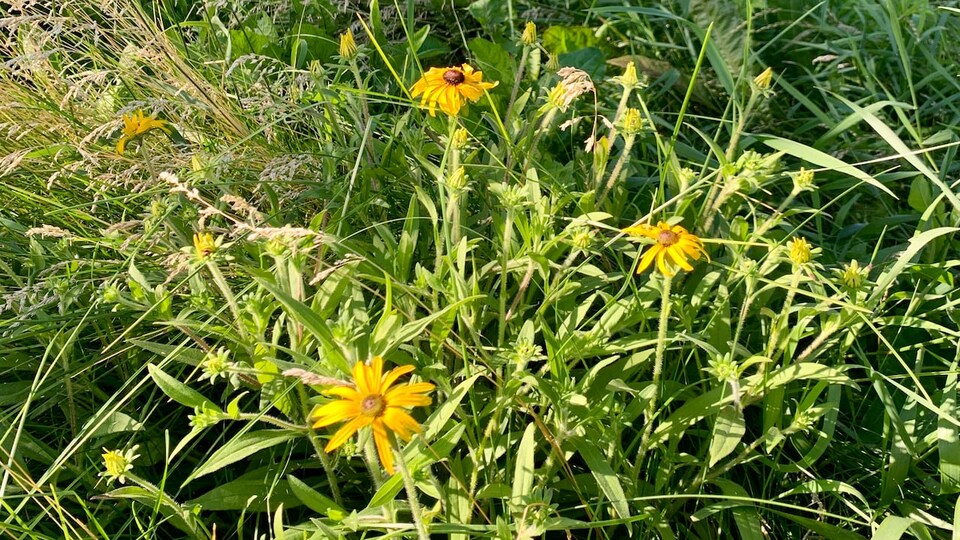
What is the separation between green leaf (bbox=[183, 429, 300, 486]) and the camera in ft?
3.94

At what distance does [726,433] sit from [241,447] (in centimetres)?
70

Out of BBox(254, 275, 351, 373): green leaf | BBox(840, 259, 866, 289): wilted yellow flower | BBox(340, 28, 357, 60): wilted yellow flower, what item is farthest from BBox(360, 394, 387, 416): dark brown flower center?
BBox(340, 28, 357, 60): wilted yellow flower

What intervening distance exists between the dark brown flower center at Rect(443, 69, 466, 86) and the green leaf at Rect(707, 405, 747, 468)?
0.65 metres

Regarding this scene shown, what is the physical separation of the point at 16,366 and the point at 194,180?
0.44m

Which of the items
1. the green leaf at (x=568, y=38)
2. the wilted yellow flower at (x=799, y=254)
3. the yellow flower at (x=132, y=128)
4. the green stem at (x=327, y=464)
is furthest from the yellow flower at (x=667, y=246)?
the green leaf at (x=568, y=38)

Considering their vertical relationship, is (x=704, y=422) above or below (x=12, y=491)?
below

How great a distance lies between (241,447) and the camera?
1235 millimetres

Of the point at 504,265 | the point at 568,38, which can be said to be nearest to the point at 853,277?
the point at 504,265

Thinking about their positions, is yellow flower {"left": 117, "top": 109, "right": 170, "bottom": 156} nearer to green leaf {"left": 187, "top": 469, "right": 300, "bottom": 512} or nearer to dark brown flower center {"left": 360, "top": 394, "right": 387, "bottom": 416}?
green leaf {"left": 187, "top": 469, "right": 300, "bottom": 512}

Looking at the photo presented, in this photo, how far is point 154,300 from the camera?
1.35 m

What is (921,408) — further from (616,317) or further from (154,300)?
(154,300)

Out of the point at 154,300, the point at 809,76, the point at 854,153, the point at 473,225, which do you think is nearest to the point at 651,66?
the point at 809,76

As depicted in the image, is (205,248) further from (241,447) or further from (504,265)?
(504,265)

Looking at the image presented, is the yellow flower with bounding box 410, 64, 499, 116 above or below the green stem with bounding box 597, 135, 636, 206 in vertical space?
above
